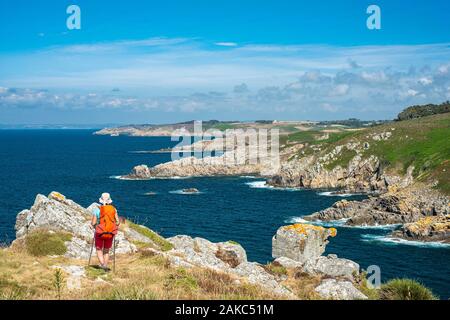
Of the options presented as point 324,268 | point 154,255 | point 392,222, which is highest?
point 154,255

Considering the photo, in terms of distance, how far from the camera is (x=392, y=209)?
91.6 metres

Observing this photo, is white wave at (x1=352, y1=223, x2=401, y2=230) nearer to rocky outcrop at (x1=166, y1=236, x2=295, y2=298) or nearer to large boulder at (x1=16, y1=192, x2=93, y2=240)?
rocky outcrop at (x1=166, y1=236, x2=295, y2=298)

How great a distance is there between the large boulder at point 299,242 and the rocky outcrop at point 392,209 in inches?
1577

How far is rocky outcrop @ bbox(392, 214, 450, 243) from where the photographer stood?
74375 mm

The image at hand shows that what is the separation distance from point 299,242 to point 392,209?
49736 millimetres

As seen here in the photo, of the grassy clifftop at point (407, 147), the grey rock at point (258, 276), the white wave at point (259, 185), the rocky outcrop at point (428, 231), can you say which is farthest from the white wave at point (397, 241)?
the white wave at point (259, 185)

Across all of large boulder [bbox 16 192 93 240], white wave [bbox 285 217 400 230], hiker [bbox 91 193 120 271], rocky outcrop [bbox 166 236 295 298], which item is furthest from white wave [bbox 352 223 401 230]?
hiker [bbox 91 193 120 271]

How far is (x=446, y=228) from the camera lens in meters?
75.2

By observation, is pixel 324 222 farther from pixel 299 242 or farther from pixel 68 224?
pixel 68 224

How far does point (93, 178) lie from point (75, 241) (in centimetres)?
13750

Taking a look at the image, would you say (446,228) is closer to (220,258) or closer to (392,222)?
(392,222)

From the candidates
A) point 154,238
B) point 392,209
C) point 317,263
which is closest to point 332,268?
point 317,263
